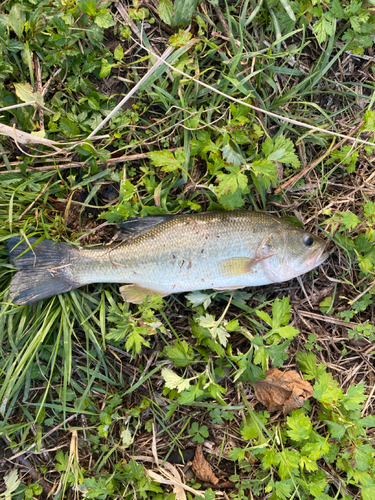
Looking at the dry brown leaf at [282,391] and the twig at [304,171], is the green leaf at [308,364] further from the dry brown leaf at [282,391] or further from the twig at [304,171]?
the twig at [304,171]

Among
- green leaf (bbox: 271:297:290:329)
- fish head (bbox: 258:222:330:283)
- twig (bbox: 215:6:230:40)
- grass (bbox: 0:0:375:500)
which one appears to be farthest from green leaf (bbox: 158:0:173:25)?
green leaf (bbox: 271:297:290:329)

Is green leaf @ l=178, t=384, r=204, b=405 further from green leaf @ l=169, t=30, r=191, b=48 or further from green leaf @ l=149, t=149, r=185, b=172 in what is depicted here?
green leaf @ l=169, t=30, r=191, b=48

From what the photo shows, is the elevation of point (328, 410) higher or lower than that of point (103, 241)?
lower

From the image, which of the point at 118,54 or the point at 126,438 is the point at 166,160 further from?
the point at 126,438

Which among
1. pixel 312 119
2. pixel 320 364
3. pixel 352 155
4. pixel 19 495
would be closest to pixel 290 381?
pixel 320 364

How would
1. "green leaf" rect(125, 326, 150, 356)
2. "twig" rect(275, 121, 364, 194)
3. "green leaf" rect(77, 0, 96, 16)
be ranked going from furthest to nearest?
"twig" rect(275, 121, 364, 194)
"green leaf" rect(77, 0, 96, 16)
"green leaf" rect(125, 326, 150, 356)

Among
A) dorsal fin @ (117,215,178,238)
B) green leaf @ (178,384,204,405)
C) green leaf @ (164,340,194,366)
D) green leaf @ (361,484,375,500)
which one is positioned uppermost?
dorsal fin @ (117,215,178,238)

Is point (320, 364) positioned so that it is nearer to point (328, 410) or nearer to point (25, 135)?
point (328, 410)

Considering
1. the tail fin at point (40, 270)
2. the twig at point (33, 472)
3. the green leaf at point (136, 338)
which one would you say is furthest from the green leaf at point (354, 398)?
the twig at point (33, 472)
